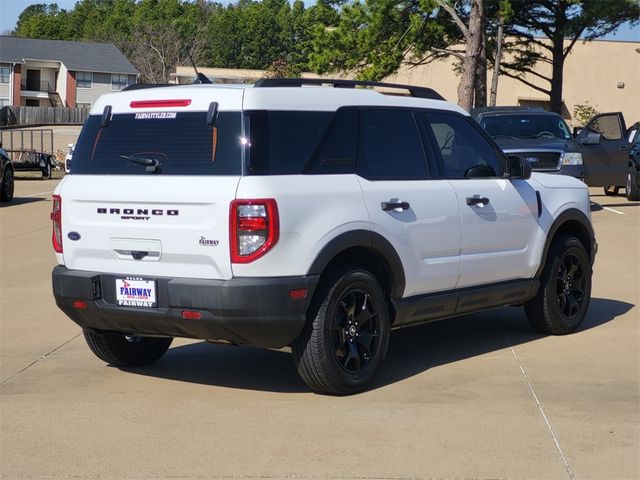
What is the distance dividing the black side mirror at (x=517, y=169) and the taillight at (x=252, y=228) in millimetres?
2719

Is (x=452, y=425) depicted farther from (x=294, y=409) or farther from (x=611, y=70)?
(x=611, y=70)

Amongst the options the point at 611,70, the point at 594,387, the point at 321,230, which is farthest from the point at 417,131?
the point at 611,70

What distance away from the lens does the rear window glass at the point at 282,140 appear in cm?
684

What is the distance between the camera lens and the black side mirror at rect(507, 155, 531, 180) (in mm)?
8797

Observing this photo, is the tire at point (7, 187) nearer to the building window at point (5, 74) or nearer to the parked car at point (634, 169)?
the parked car at point (634, 169)

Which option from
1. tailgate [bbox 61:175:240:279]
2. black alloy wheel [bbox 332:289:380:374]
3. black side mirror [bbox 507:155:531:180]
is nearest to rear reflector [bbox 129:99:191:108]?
tailgate [bbox 61:175:240:279]

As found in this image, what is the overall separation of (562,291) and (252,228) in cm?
368

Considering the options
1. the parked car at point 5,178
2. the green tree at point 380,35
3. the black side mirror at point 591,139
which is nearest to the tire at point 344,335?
the black side mirror at point 591,139

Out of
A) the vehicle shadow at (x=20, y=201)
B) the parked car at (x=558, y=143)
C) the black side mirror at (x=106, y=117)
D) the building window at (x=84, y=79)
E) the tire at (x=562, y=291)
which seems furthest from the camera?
the building window at (x=84, y=79)

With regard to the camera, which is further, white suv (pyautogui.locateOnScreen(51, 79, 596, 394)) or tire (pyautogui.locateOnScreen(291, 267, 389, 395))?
tire (pyautogui.locateOnScreen(291, 267, 389, 395))

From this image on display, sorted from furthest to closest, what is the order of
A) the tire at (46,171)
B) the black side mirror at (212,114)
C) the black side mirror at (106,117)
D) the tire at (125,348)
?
1. the tire at (46,171)
2. the tire at (125,348)
3. the black side mirror at (106,117)
4. the black side mirror at (212,114)

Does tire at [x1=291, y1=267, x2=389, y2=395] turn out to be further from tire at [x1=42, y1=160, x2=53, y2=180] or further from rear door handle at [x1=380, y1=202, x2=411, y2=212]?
tire at [x1=42, y1=160, x2=53, y2=180]

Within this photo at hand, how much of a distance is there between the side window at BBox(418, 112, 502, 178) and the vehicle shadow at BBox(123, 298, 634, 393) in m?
1.42

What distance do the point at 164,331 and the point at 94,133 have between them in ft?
4.75
